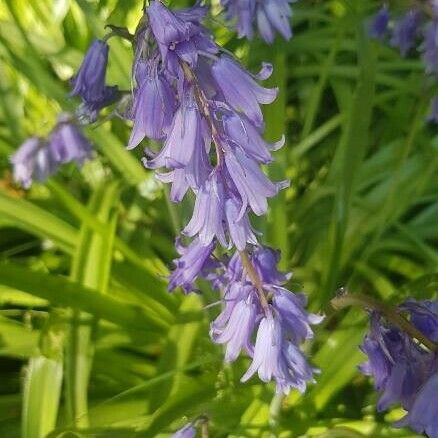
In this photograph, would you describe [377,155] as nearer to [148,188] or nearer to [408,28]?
[408,28]

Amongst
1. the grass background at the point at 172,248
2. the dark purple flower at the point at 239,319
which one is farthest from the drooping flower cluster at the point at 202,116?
the grass background at the point at 172,248

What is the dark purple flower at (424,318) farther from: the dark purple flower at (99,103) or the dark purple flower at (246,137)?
the dark purple flower at (99,103)

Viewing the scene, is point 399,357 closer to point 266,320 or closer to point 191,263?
point 266,320

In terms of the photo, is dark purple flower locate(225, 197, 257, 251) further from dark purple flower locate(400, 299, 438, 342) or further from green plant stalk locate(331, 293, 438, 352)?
dark purple flower locate(400, 299, 438, 342)

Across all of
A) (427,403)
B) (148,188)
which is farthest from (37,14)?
(427,403)

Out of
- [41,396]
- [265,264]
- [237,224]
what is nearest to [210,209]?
[237,224]

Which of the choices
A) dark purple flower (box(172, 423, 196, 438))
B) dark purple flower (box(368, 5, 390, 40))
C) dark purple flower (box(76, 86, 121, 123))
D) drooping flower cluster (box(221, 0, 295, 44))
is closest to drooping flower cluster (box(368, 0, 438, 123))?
dark purple flower (box(368, 5, 390, 40))
